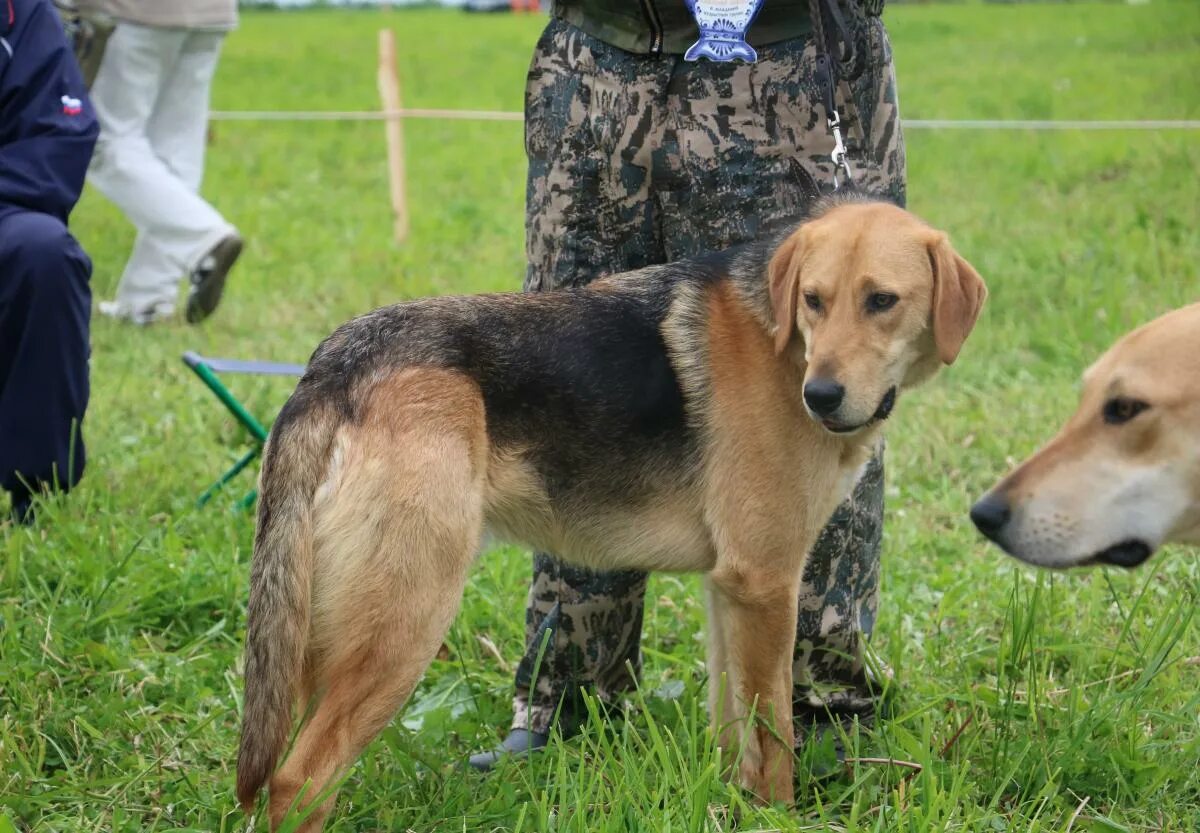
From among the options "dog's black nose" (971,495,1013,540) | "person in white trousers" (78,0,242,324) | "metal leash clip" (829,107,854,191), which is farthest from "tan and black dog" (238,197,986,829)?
"person in white trousers" (78,0,242,324)

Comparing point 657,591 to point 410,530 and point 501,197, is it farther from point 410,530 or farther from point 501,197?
point 501,197

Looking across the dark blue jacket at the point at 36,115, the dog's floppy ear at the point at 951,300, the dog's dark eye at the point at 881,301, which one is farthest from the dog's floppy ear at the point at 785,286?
the dark blue jacket at the point at 36,115

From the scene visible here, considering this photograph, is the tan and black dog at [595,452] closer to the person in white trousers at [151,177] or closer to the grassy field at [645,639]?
the grassy field at [645,639]

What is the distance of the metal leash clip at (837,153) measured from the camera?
3471 mm

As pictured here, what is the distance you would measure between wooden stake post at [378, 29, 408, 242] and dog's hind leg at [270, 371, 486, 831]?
25.3ft

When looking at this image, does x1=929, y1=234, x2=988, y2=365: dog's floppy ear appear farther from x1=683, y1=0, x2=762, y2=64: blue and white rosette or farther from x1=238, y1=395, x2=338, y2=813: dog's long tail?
x1=238, y1=395, x2=338, y2=813: dog's long tail

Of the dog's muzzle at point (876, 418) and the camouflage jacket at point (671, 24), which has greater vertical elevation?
the camouflage jacket at point (671, 24)

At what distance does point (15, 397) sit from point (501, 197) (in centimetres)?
791

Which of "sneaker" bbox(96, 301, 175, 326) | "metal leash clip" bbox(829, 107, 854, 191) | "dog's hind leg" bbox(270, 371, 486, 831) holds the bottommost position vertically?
"sneaker" bbox(96, 301, 175, 326)

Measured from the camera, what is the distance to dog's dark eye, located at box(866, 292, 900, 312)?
10.3 feet

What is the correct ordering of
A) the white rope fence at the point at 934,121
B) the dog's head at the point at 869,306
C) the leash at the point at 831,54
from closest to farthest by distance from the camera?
the dog's head at the point at 869,306
the leash at the point at 831,54
the white rope fence at the point at 934,121

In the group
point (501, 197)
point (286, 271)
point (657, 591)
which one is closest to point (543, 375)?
point (657, 591)

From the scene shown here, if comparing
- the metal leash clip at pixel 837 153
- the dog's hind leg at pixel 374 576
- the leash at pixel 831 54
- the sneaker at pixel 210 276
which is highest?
the leash at pixel 831 54

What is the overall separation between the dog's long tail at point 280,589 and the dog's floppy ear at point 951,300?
4.59 ft
